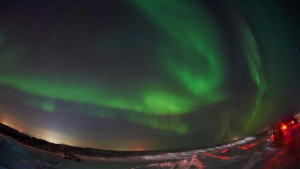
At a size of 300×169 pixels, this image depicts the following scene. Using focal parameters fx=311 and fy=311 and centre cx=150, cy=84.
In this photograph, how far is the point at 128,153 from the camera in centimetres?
385

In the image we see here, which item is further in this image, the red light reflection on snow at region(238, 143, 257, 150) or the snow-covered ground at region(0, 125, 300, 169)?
the red light reflection on snow at region(238, 143, 257, 150)

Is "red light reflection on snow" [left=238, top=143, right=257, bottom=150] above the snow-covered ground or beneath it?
above

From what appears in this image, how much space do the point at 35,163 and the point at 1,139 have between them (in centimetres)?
69

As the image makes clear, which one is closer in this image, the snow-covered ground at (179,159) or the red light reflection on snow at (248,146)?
the snow-covered ground at (179,159)

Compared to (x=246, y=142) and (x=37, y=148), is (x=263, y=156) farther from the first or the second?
(x=37, y=148)

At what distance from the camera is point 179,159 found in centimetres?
351

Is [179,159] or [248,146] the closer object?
[179,159]

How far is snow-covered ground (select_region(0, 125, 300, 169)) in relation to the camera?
3020 mm

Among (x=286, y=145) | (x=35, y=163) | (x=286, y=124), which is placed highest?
(x=286, y=124)

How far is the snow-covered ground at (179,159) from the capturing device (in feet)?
9.91

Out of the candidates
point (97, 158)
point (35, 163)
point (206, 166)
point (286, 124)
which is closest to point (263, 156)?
point (206, 166)

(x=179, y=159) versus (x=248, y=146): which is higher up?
(x=248, y=146)

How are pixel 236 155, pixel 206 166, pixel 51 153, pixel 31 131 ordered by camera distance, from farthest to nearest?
1. pixel 31 131
2. pixel 51 153
3. pixel 236 155
4. pixel 206 166

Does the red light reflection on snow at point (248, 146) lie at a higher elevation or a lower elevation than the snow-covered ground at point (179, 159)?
Answer: higher
